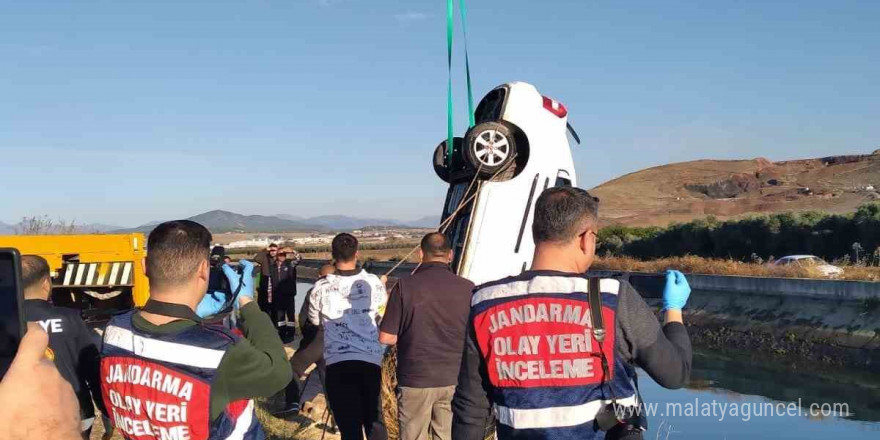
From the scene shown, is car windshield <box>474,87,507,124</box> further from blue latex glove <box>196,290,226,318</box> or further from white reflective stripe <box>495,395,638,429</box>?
white reflective stripe <box>495,395,638,429</box>

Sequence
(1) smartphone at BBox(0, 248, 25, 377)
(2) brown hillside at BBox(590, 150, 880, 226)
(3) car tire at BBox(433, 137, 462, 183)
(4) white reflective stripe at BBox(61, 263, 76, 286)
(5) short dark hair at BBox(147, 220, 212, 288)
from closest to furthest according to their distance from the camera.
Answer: (1) smartphone at BBox(0, 248, 25, 377), (5) short dark hair at BBox(147, 220, 212, 288), (3) car tire at BBox(433, 137, 462, 183), (4) white reflective stripe at BBox(61, 263, 76, 286), (2) brown hillside at BBox(590, 150, 880, 226)

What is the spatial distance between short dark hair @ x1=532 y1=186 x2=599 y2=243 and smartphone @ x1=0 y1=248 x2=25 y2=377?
68.2 inches

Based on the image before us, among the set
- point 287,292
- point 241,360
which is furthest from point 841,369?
point 241,360

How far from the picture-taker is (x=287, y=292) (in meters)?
13.4

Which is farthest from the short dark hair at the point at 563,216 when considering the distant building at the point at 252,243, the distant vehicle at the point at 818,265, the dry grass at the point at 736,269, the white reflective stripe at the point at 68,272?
the distant building at the point at 252,243

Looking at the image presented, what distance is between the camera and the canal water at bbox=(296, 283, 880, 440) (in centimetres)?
1092

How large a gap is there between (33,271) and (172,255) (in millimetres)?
1744

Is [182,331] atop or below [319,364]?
atop

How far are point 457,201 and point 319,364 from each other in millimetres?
3091

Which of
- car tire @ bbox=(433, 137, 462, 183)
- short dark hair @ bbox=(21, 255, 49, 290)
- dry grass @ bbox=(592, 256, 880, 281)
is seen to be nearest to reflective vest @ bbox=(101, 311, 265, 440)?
short dark hair @ bbox=(21, 255, 49, 290)

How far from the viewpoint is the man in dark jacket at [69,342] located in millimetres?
3881

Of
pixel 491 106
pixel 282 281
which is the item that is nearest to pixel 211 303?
pixel 491 106

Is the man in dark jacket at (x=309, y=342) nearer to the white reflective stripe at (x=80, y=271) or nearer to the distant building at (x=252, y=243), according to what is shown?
the white reflective stripe at (x=80, y=271)

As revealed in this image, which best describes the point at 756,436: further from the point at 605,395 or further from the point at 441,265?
the point at 605,395
